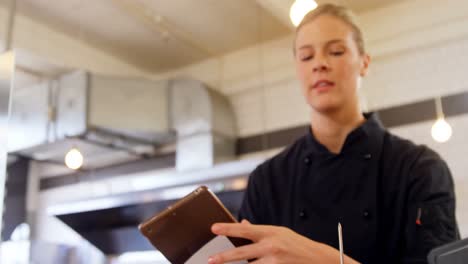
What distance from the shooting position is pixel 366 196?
40.7 inches

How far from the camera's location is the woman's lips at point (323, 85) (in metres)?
1.05

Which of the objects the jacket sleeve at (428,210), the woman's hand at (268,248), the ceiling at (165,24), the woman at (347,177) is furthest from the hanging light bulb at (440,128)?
the woman's hand at (268,248)

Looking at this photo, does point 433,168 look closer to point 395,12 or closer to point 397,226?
point 397,226

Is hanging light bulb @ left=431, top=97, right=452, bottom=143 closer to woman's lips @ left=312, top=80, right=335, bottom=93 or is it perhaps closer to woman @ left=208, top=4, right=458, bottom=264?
woman @ left=208, top=4, right=458, bottom=264

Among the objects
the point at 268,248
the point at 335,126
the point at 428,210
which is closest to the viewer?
the point at 268,248

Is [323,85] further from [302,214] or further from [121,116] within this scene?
[121,116]

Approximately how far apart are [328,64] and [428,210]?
1.20 ft

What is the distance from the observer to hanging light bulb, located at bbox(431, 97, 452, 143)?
9.20ft

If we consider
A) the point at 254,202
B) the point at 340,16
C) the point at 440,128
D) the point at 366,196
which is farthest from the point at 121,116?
the point at 366,196

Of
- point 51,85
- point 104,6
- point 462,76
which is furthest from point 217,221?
point 51,85

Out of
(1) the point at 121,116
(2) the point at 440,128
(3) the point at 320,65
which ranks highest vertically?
(1) the point at 121,116

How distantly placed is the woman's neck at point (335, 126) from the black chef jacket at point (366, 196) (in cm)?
2

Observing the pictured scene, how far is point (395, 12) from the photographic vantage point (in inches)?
135

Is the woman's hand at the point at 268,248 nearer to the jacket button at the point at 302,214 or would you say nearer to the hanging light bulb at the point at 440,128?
the jacket button at the point at 302,214
